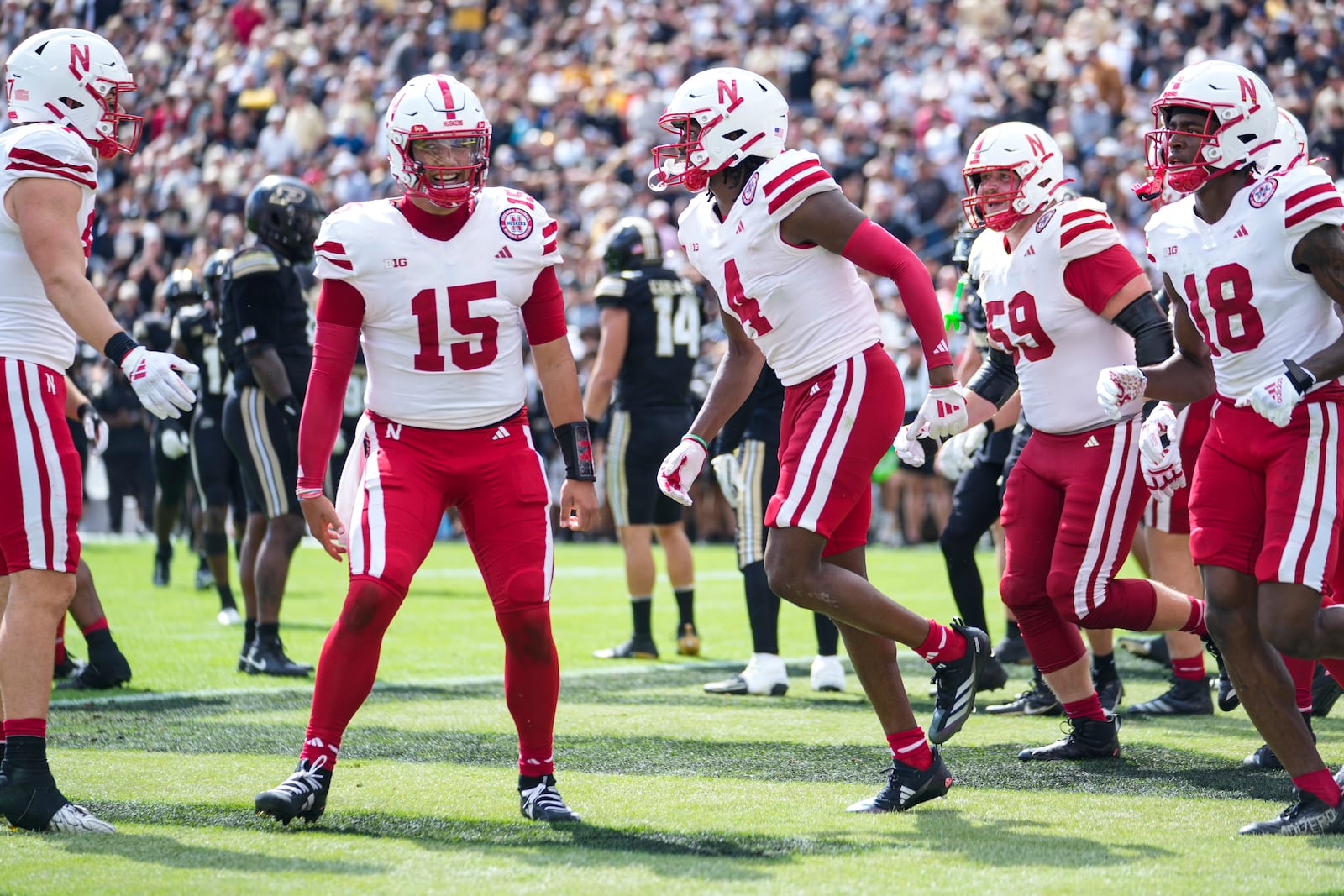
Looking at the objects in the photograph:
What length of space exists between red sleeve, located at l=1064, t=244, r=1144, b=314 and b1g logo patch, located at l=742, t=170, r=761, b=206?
124cm

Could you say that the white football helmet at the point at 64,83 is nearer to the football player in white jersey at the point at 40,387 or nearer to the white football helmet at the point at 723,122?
the football player in white jersey at the point at 40,387

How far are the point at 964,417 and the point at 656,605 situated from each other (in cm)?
689

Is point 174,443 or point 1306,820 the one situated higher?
point 174,443

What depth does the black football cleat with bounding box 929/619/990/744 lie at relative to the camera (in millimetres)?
4605

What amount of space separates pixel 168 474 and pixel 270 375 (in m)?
4.21

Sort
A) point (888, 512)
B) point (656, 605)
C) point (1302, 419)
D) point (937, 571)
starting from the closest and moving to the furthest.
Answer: point (1302, 419), point (656, 605), point (937, 571), point (888, 512)

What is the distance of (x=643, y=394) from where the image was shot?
8.15 meters

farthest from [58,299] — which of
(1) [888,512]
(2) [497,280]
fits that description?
(1) [888,512]

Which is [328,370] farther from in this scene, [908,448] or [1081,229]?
[1081,229]

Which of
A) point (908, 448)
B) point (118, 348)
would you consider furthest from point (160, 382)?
point (908, 448)

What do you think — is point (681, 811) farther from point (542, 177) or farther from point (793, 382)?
point (542, 177)

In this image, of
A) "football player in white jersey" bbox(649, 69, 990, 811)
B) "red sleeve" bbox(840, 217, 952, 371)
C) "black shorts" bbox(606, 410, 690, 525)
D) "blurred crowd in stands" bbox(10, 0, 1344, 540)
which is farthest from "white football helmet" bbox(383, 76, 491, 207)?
"blurred crowd in stands" bbox(10, 0, 1344, 540)

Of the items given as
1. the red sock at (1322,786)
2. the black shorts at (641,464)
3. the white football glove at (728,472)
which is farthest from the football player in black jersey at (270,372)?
the red sock at (1322,786)

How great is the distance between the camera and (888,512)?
1583cm
